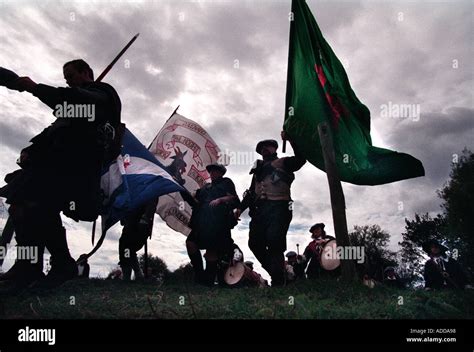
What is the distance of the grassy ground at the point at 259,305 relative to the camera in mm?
3670

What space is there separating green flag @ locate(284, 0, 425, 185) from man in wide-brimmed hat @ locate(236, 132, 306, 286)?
1.24 ft

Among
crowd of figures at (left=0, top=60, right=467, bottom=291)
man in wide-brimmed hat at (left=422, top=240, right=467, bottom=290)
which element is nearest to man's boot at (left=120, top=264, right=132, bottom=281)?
crowd of figures at (left=0, top=60, right=467, bottom=291)

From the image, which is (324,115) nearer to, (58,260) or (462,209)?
(58,260)

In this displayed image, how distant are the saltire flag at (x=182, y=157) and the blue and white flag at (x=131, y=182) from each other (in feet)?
4.89

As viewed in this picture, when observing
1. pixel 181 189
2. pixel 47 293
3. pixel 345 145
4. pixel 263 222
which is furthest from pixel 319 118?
pixel 47 293

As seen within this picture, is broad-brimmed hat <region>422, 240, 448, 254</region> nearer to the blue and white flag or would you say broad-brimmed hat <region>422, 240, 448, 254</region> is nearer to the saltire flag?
the saltire flag

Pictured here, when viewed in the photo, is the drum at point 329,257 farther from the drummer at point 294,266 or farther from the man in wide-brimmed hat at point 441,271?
the man in wide-brimmed hat at point 441,271

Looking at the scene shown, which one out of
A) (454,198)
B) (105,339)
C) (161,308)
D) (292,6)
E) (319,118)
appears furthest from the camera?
(454,198)

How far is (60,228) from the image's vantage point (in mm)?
4391

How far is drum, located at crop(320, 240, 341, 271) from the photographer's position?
23.1ft

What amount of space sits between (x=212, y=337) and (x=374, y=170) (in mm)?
3937

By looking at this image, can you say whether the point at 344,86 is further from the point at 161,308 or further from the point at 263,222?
the point at 161,308

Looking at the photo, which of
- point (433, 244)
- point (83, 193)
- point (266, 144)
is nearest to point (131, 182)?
point (83, 193)

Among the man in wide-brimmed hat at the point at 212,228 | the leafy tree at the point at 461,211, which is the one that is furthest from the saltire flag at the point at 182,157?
the leafy tree at the point at 461,211
